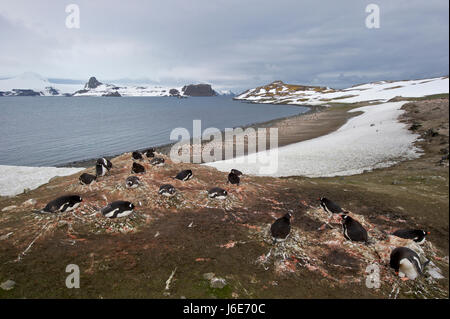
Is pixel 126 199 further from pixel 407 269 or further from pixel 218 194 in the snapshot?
pixel 407 269

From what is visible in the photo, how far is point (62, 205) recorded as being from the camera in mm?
10453

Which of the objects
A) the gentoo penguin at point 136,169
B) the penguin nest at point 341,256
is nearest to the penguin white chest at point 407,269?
the penguin nest at point 341,256

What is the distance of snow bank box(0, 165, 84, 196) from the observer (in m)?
23.5

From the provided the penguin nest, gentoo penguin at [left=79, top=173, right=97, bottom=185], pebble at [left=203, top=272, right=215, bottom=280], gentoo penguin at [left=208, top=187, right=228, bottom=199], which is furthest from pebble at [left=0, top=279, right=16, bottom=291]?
gentoo penguin at [left=208, top=187, right=228, bottom=199]

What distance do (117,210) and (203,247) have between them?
427 centimetres

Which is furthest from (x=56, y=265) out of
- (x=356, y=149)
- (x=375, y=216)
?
(x=356, y=149)

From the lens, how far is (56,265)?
25.8 feet

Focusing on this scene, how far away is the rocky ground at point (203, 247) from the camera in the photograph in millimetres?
7438

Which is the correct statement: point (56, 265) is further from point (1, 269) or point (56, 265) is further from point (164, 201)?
point (164, 201)

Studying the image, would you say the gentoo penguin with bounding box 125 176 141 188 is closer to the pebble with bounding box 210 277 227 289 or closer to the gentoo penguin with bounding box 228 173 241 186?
the gentoo penguin with bounding box 228 173 241 186
